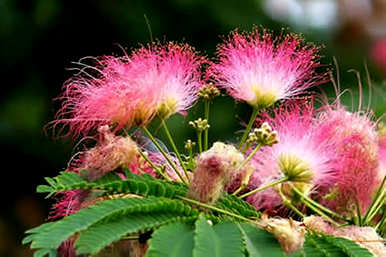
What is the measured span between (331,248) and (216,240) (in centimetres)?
31

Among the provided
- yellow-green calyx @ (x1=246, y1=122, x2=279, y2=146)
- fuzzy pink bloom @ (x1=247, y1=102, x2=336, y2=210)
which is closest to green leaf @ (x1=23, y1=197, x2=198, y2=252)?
yellow-green calyx @ (x1=246, y1=122, x2=279, y2=146)

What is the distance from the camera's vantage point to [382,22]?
10922 millimetres

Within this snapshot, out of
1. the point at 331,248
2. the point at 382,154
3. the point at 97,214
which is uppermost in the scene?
the point at 382,154

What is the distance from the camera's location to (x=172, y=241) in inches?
72.6

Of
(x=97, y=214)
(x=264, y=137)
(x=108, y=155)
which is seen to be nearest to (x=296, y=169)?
(x=264, y=137)

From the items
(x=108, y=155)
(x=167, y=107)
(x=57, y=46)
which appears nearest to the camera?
(x=108, y=155)

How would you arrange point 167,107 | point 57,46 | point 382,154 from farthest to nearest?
point 57,46
point 382,154
point 167,107

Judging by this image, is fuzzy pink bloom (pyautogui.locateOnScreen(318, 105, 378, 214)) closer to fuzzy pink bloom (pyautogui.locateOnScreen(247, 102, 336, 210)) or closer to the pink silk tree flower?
fuzzy pink bloom (pyautogui.locateOnScreen(247, 102, 336, 210))

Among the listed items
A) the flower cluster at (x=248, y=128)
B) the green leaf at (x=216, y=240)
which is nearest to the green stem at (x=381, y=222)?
the flower cluster at (x=248, y=128)

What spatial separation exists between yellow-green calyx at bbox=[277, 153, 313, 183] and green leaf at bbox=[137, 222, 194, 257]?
16.1 inches

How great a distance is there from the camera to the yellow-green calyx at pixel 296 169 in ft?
7.29

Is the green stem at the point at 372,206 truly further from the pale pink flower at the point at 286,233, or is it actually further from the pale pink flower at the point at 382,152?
the pale pink flower at the point at 286,233

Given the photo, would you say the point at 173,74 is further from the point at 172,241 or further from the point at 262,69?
the point at 172,241

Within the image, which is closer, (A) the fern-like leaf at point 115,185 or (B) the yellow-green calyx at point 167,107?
(A) the fern-like leaf at point 115,185
